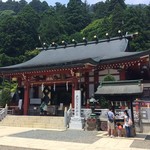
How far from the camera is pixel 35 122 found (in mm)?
18516

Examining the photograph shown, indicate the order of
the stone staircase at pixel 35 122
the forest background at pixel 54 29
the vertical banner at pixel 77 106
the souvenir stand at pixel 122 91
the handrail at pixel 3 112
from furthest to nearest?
the forest background at pixel 54 29 → the handrail at pixel 3 112 → the stone staircase at pixel 35 122 → the vertical banner at pixel 77 106 → the souvenir stand at pixel 122 91

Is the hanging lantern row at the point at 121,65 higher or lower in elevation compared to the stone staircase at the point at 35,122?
higher

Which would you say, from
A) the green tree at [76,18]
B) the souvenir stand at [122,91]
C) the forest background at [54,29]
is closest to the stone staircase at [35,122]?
the souvenir stand at [122,91]

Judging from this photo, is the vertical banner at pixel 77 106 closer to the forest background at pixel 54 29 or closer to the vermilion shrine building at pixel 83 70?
the vermilion shrine building at pixel 83 70

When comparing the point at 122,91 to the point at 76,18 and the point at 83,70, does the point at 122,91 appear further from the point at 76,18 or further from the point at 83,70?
the point at 76,18

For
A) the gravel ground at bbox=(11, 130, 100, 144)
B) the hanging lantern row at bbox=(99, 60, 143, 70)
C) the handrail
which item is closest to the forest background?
the hanging lantern row at bbox=(99, 60, 143, 70)

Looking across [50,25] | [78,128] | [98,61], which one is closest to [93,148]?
[78,128]

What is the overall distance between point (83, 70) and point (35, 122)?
216 inches

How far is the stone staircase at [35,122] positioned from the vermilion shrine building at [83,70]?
212cm

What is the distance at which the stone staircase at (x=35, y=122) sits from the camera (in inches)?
691

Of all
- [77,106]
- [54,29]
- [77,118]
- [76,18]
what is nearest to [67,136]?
[77,118]

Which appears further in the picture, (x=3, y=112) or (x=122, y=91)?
(x=3, y=112)

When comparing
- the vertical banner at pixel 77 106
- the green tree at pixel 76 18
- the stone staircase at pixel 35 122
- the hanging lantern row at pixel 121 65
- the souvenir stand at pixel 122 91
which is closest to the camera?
the souvenir stand at pixel 122 91

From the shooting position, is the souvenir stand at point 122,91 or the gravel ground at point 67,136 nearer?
the gravel ground at point 67,136
